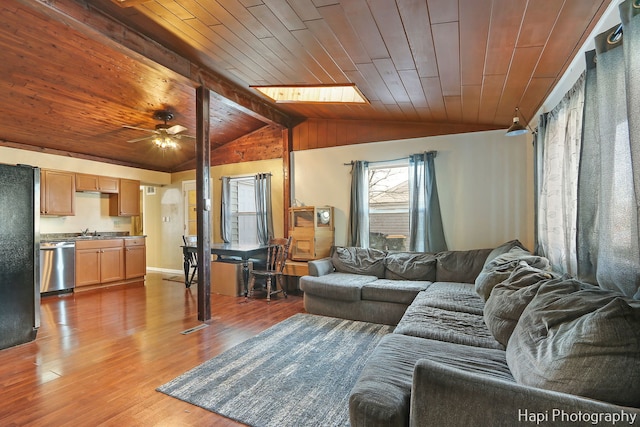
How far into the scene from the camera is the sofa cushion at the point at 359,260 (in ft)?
14.0

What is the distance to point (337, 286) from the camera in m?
3.76

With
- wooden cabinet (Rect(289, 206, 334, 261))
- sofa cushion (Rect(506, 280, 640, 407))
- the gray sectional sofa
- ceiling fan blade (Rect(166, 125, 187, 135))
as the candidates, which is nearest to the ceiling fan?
ceiling fan blade (Rect(166, 125, 187, 135))

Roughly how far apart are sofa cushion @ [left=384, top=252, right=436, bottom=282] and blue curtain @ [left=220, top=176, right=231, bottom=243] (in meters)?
3.43

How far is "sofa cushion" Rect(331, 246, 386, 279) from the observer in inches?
168

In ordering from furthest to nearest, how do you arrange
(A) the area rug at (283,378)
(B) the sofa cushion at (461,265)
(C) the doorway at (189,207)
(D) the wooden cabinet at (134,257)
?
(C) the doorway at (189,207) → (D) the wooden cabinet at (134,257) → (B) the sofa cushion at (461,265) → (A) the area rug at (283,378)

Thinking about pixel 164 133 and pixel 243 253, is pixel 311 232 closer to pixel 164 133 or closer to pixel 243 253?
pixel 243 253

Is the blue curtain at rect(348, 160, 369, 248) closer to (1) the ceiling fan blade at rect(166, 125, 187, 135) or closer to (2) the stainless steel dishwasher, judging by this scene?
(1) the ceiling fan blade at rect(166, 125, 187, 135)

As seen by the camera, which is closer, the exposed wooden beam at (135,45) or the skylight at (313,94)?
the exposed wooden beam at (135,45)

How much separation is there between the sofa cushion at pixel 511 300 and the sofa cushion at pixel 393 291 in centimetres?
139

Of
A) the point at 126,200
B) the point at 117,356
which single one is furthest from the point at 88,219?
the point at 117,356

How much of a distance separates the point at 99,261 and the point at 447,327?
6008 millimetres

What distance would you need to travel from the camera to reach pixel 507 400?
1.04 m

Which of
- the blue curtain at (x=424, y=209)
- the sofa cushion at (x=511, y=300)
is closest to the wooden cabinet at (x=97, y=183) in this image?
the blue curtain at (x=424, y=209)

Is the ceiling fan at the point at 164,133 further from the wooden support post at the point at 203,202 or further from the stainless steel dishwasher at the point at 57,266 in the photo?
the stainless steel dishwasher at the point at 57,266
